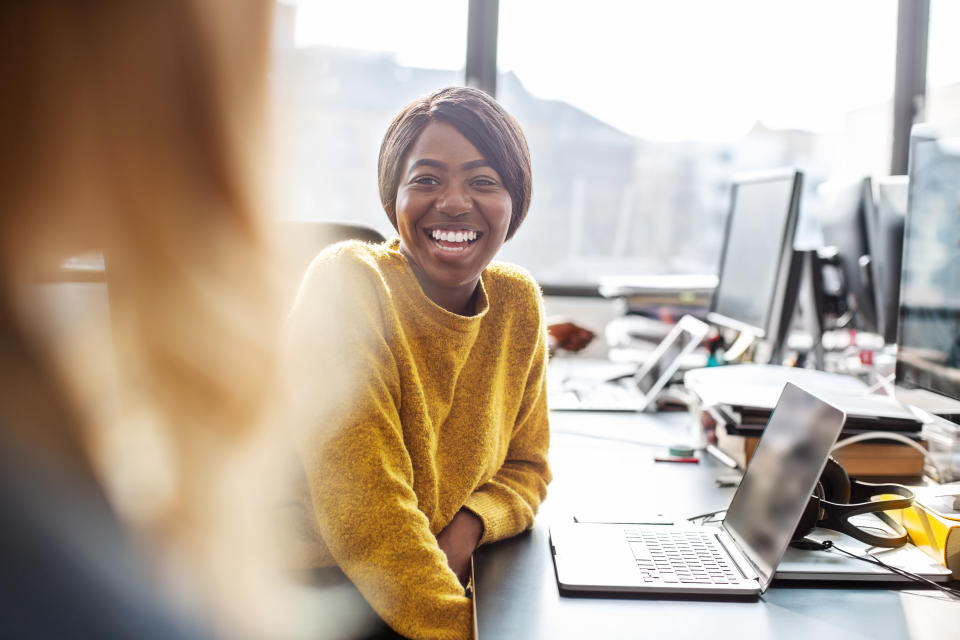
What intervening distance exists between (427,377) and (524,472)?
0.78 ft

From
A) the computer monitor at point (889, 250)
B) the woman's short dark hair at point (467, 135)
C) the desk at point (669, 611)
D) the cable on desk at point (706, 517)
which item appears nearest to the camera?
the desk at point (669, 611)

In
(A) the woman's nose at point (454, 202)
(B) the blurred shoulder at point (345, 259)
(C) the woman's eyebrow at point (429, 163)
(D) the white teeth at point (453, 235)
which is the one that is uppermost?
(C) the woman's eyebrow at point (429, 163)

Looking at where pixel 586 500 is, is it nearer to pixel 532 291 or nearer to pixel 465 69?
pixel 532 291

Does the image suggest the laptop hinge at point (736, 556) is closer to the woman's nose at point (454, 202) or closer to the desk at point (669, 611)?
the desk at point (669, 611)

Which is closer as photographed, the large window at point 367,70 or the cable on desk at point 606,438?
the cable on desk at point 606,438

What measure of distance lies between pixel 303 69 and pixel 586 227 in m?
3.00

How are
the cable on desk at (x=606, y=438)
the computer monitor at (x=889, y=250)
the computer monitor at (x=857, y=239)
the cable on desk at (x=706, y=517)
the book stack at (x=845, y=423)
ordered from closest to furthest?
the cable on desk at (x=706, y=517), the book stack at (x=845, y=423), the cable on desk at (x=606, y=438), the computer monitor at (x=889, y=250), the computer monitor at (x=857, y=239)

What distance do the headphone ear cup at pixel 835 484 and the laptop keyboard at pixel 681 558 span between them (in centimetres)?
15

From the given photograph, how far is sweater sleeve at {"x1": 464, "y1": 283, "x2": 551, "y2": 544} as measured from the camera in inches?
38.8

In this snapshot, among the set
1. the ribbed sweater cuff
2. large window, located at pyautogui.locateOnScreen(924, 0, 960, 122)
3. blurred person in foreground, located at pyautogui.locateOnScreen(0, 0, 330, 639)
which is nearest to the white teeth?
the ribbed sweater cuff

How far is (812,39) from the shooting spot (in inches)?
130

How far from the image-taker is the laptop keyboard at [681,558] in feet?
2.76

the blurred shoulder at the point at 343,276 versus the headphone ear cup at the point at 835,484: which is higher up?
the blurred shoulder at the point at 343,276

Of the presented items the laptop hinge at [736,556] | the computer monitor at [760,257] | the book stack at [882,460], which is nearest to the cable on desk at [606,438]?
the book stack at [882,460]
